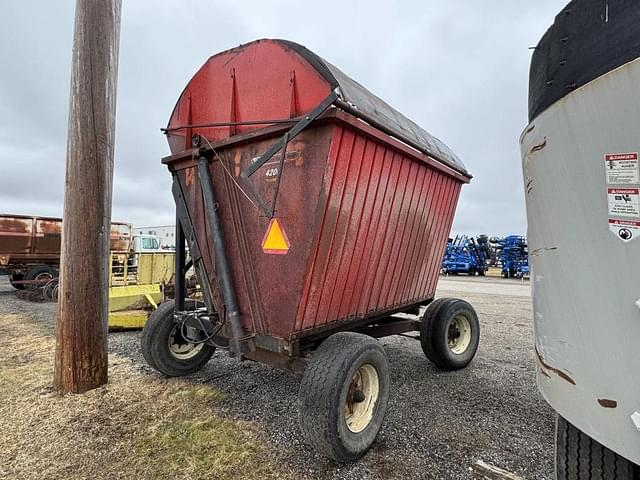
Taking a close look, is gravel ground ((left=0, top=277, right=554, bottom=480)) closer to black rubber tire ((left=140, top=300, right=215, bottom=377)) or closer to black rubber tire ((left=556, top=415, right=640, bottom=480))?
black rubber tire ((left=140, top=300, right=215, bottom=377))

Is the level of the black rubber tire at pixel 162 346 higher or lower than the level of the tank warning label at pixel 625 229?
lower

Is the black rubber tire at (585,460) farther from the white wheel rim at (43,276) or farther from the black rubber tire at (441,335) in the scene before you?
the white wheel rim at (43,276)

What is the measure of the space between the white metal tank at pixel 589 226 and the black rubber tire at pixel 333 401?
1.27 metres

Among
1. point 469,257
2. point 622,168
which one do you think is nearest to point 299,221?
point 622,168

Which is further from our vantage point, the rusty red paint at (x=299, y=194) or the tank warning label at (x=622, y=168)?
the rusty red paint at (x=299, y=194)

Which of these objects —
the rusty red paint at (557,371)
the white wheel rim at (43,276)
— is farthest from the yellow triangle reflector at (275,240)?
the white wheel rim at (43,276)

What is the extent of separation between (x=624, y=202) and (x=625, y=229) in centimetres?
8

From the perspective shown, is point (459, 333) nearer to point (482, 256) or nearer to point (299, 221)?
point (299, 221)

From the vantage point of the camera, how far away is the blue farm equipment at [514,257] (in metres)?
20.5

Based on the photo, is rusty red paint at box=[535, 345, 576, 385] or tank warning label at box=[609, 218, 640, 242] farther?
rusty red paint at box=[535, 345, 576, 385]

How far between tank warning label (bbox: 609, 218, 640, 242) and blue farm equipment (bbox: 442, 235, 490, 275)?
22771 mm

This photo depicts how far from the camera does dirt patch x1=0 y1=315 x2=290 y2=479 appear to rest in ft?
7.68

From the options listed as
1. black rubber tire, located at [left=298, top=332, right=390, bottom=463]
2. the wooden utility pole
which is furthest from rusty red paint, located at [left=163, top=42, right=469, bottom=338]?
the wooden utility pole

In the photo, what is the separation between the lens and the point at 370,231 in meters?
3.14
